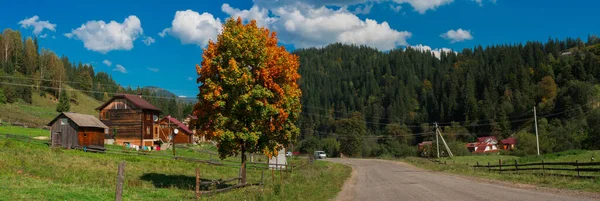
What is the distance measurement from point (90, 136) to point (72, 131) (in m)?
2.37

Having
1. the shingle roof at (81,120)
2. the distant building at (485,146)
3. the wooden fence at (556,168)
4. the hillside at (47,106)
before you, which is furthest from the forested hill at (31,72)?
the wooden fence at (556,168)

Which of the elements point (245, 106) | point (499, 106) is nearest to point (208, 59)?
point (245, 106)

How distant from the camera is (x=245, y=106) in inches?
923

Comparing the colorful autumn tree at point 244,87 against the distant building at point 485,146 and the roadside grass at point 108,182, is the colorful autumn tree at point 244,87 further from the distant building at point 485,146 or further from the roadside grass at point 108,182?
the distant building at point 485,146

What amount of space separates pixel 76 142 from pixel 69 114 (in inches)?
141

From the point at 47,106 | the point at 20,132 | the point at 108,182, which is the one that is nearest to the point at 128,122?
the point at 20,132

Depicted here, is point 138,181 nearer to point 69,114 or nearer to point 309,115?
point 69,114

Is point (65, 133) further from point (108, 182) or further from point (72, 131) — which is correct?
point (108, 182)

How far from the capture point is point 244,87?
23.5 metres

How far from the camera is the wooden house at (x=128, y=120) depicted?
73.3 metres

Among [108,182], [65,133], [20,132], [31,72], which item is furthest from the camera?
[31,72]

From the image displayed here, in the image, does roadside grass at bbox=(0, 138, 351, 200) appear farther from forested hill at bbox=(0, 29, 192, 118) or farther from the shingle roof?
forested hill at bbox=(0, 29, 192, 118)

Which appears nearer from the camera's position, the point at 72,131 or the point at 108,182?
the point at 108,182

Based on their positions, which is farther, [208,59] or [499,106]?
[499,106]
